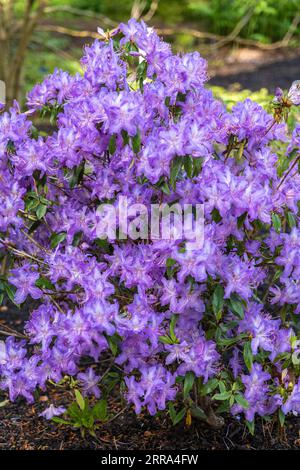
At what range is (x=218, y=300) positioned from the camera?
2.23 metres

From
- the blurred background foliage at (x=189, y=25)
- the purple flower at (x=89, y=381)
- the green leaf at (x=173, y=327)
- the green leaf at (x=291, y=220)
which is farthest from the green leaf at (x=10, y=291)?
the blurred background foliage at (x=189, y=25)

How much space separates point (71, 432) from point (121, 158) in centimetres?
110

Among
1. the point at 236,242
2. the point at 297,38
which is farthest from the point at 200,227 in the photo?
the point at 297,38

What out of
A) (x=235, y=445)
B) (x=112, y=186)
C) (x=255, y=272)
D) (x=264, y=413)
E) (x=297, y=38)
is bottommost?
(x=235, y=445)

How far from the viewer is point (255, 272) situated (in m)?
2.40

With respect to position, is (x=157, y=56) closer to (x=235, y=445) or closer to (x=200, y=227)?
(x=200, y=227)

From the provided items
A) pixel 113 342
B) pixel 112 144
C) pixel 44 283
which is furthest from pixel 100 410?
pixel 112 144

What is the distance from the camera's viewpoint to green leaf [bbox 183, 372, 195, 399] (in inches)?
90.9

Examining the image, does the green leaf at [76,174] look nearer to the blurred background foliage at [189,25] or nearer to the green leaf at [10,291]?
the green leaf at [10,291]

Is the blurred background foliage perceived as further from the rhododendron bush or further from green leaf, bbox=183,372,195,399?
green leaf, bbox=183,372,195,399

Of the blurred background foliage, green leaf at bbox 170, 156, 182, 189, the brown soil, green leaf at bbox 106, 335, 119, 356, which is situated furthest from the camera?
the blurred background foliage

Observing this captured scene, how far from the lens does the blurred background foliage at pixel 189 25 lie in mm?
9023

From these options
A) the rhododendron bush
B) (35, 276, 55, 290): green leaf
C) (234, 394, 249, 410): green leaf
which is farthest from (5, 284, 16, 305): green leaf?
(234, 394, 249, 410): green leaf

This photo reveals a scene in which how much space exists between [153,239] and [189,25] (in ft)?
30.6
